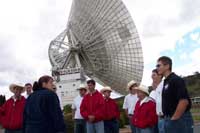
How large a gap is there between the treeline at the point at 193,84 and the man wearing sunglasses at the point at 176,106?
9258cm

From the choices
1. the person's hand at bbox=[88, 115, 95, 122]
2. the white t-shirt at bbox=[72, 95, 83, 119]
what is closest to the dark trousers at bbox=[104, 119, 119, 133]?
the white t-shirt at bbox=[72, 95, 83, 119]

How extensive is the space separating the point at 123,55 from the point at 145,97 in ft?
107

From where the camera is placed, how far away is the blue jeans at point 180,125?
7137 millimetres

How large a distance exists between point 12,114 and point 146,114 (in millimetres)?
2971

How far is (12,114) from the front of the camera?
10289 mm

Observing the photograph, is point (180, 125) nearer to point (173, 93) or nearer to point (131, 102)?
point (173, 93)

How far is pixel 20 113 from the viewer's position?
10.3 meters

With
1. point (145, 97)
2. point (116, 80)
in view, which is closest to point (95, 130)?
point (145, 97)

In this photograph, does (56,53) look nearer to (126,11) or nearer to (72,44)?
(72,44)

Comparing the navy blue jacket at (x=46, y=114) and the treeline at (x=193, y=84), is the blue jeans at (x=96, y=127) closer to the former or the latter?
the navy blue jacket at (x=46, y=114)

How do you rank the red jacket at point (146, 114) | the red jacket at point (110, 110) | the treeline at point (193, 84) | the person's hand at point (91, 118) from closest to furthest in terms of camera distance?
1. the red jacket at point (146, 114)
2. the person's hand at point (91, 118)
3. the red jacket at point (110, 110)
4. the treeline at point (193, 84)

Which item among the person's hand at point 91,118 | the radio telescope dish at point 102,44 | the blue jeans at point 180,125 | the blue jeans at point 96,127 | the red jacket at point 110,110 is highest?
the radio telescope dish at point 102,44

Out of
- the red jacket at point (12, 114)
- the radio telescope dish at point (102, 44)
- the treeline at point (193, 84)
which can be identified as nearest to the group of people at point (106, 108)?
the red jacket at point (12, 114)

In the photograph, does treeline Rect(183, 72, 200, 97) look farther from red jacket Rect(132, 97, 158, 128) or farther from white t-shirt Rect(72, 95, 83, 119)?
red jacket Rect(132, 97, 158, 128)
